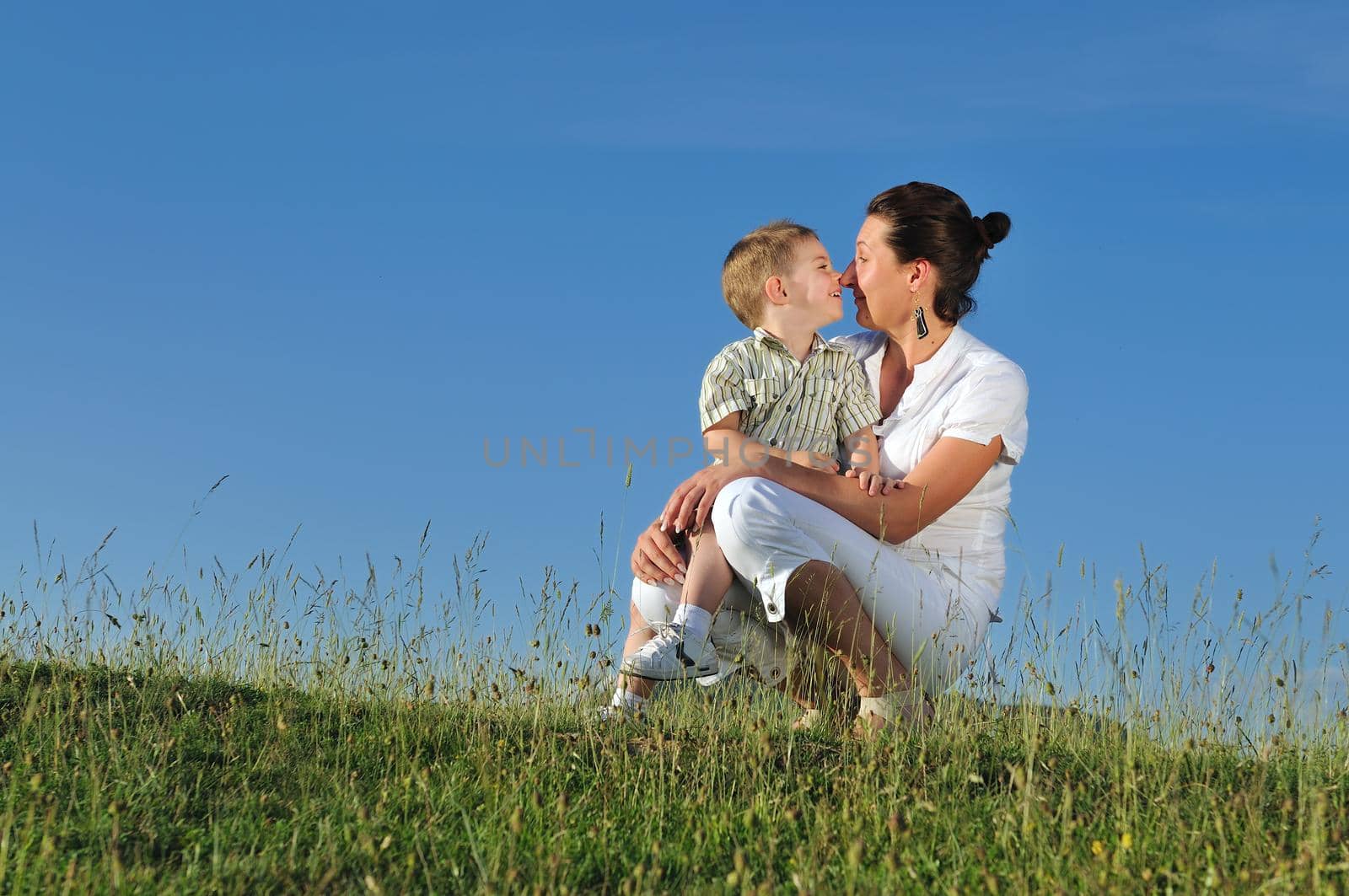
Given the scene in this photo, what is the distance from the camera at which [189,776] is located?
492 centimetres

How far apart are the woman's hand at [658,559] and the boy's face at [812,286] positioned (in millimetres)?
1470

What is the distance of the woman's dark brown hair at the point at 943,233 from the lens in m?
6.31

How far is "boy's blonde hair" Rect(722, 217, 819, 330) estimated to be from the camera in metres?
6.42

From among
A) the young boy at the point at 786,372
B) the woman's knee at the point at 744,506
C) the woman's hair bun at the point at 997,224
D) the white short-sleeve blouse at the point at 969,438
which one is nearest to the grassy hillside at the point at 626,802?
the white short-sleeve blouse at the point at 969,438

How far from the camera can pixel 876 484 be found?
18.5 feet

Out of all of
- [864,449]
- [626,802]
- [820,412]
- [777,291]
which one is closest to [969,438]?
[864,449]

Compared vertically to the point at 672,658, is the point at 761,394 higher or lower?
higher

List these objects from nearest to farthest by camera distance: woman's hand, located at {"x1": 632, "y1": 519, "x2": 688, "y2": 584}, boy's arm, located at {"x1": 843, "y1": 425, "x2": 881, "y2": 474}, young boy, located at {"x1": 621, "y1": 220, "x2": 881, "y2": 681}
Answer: woman's hand, located at {"x1": 632, "y1": 519, "x2": 688, "y2": 584}, young boy, located at {"x1": 621, "y1": 220, "x2": 881, "y2": 681}, boy's arm, located at {"x1": 843, "y1": 425, "x2": 881, "y2": 474}

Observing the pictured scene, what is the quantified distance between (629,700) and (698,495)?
100 cm

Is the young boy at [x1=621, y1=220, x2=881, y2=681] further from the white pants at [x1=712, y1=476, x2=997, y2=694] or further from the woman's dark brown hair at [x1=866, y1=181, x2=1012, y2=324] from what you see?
the woman's dark brown hair at [x1=866, y1=181, x2=1012, y2=324]

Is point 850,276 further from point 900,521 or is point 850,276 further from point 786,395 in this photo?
point 900,521

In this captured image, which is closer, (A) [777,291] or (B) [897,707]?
(B) [897,707]

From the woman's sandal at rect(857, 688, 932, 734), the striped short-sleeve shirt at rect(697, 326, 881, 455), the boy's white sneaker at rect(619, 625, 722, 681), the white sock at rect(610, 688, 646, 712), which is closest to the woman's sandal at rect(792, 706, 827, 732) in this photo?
the woman's sandal at rect(857, 688, 932, 734)

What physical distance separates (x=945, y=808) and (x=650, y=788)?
3.64 feet
